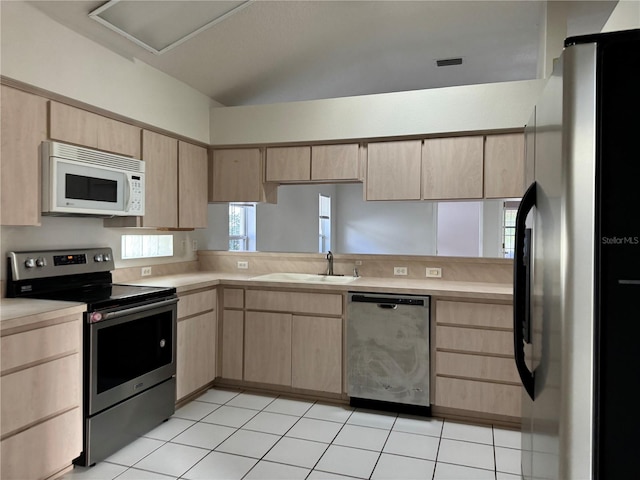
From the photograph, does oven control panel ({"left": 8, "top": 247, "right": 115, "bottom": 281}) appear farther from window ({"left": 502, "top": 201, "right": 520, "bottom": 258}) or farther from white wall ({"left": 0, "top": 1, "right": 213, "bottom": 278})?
window ({"left": 502, "top": 201, "right": 520, "bottom": 258})

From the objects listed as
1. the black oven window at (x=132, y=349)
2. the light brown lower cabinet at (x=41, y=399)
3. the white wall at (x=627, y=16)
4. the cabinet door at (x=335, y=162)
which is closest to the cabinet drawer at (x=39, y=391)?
the light brown lower cabinet at (x=41, y=399)

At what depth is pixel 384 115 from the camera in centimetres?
333

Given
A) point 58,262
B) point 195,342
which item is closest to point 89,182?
point 58,262

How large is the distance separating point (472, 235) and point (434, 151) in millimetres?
4370

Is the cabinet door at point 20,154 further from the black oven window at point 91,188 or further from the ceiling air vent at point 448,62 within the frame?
the ceiling air vent at point 448,62

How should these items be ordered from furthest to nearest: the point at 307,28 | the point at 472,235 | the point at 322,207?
the point at 322,207, the point at 472,235, the point at 307,28

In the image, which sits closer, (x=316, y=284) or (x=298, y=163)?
(x=316, y=284)

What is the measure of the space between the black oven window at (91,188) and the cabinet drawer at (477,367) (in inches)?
95.9

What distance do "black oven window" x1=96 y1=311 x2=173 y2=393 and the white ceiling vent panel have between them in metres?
1.80

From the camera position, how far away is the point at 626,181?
0.90 meters

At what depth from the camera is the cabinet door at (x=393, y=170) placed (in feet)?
10.9

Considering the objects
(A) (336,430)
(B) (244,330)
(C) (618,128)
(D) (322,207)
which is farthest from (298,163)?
(D) (322,207)

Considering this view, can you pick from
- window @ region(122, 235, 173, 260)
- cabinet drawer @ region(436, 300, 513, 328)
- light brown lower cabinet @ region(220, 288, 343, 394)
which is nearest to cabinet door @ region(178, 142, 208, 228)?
window @ region(122, 235, 173, 260)

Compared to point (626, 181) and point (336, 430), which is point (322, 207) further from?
point (626, 181)
